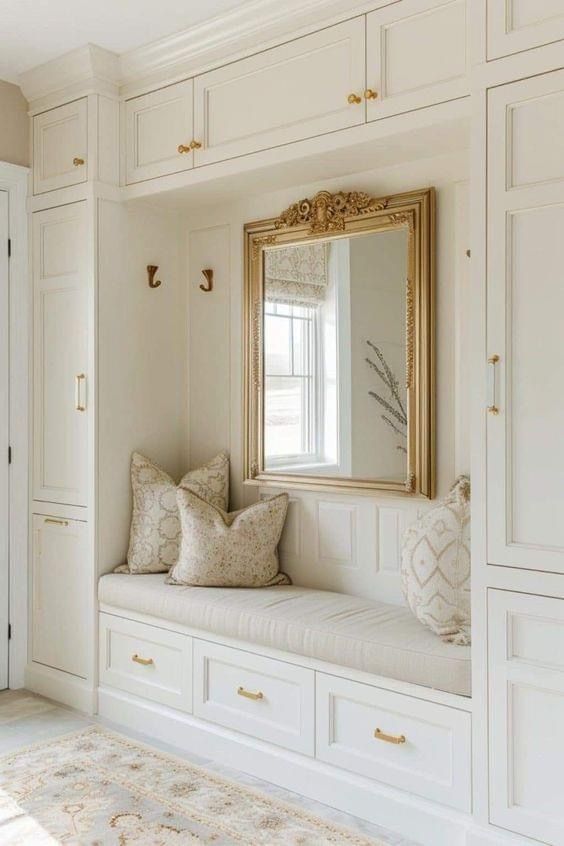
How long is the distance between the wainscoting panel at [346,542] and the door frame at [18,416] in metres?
1.21

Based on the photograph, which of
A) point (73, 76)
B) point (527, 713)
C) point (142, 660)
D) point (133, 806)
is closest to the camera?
point (527, 713)

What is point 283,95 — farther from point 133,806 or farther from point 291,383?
point 133,806

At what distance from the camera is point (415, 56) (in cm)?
247

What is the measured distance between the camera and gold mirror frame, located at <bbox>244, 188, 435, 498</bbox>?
285 cm

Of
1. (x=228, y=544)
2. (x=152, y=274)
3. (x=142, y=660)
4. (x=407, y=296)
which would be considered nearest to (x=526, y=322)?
(x=407, y=296)

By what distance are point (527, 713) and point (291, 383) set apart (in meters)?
1.57

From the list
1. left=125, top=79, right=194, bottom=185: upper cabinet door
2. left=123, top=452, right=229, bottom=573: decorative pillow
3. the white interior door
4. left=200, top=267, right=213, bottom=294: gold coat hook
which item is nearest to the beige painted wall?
the white interior door

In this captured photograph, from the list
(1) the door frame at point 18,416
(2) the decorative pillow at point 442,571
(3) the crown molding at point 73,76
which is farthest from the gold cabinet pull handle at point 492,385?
(1) the door frame at point 18,416

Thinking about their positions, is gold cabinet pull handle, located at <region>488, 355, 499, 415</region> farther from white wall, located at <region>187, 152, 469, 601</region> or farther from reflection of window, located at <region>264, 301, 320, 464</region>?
reflection of window, located at <region>264, 301, 320, 464</region>

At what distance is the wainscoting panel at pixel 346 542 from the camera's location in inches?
117

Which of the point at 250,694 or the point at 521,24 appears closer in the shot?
the point at 521,24

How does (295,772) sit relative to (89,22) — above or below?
below

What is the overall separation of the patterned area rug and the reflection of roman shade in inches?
70.1

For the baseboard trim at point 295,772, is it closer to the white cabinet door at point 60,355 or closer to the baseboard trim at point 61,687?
the baseboard trim at point 61,687
